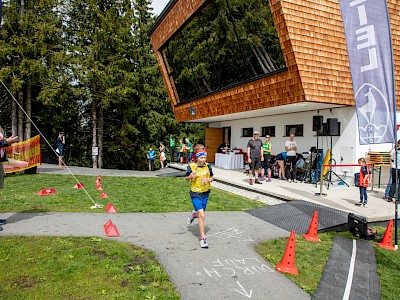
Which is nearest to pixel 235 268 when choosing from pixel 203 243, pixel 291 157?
pixel 203 243

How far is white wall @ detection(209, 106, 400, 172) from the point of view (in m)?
12.7

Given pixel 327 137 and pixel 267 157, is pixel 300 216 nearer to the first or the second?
pixel 267 157

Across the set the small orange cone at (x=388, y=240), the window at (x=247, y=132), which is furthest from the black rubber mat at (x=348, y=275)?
the window at (x=247, y=132)

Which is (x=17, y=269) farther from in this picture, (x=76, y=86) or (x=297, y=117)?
(x=76, y=86)

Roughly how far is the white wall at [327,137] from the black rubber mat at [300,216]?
17.5 ft

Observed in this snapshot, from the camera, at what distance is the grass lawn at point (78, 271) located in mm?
3473

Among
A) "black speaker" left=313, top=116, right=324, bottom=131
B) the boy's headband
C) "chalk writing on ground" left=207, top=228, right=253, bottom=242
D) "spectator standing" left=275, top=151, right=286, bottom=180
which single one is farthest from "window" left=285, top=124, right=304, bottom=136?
the boy's headband

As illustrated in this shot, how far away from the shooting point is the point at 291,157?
13.2 metres

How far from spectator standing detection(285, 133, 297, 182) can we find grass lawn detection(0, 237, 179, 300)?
941cm

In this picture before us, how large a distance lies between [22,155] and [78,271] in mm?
12804

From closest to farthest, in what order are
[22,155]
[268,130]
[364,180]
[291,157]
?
[364,180], [291,157], [22,155], [268,130]

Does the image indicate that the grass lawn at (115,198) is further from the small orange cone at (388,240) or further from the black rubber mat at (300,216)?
the small orange cone at (388,240)

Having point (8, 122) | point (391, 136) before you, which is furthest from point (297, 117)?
point (8, 122)

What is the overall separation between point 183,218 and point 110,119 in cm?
2371
